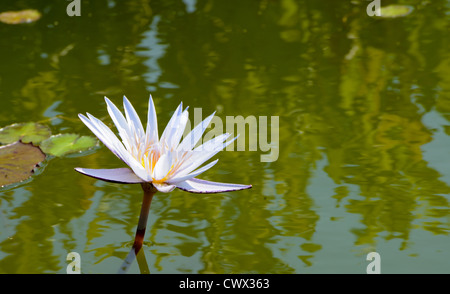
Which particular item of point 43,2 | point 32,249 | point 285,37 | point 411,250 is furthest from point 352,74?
point 43,2

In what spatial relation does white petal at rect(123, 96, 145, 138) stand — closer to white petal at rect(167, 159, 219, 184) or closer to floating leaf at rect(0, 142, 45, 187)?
white petal at rect(167, 159, 219, 184)

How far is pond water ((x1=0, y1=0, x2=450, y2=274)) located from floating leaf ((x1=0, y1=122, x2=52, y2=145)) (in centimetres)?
7

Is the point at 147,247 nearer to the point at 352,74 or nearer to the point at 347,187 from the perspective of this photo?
the point at 347,187

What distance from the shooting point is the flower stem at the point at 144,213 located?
148cm

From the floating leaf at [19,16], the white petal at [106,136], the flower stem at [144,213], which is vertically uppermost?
the floating leaf at [19,16]

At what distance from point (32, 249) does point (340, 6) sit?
7.39 feet

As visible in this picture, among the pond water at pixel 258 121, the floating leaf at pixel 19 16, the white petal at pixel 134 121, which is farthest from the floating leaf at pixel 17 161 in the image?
the floating leaf at pixel 19 16

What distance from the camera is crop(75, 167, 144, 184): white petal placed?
1443 mm

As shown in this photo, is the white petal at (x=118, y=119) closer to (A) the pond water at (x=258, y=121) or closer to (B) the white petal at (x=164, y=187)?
(B) the white petal at (x=164, y=187)

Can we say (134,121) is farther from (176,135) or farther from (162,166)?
(162,166)

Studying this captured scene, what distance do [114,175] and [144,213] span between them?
0.12m

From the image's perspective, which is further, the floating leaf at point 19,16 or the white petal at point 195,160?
the floating leaf at point 19,16

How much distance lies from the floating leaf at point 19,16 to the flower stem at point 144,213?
6.73ft

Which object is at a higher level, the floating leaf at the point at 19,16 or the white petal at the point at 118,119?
the floating leaf at the point at 19,16
